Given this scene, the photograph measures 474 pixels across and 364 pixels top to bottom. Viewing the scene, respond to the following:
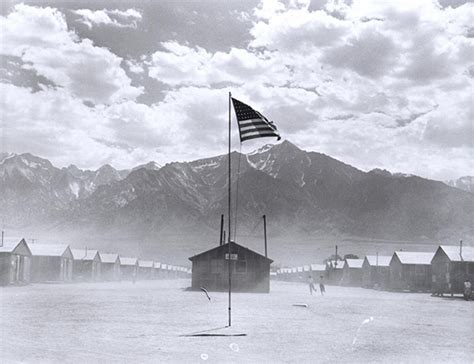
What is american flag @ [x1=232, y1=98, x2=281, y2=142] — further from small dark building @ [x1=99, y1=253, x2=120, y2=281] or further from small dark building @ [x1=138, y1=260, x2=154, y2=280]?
small dark building @ [x1=138, y1=260, x2=154, y2=280]

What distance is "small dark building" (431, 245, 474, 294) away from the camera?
242ft

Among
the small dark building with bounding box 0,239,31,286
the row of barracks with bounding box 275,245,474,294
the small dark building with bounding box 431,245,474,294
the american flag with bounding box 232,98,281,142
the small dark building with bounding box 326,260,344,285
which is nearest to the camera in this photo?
the american flag with bounding box 232,98,281,142

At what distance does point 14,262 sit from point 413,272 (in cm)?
5364

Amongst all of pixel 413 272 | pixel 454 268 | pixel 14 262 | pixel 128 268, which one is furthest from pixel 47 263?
pixel 454 268

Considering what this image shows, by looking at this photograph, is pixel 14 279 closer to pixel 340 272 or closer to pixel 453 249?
pixel 453 249

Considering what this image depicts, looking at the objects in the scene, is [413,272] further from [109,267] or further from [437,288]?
[109,267]

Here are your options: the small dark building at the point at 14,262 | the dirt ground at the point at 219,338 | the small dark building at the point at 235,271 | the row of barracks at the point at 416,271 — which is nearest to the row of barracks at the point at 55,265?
the small dark building at the point at 14,262

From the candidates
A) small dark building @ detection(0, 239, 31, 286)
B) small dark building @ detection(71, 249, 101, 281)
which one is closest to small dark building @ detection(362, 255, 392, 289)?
small dark building @ detection(71, 249, 101, 281)

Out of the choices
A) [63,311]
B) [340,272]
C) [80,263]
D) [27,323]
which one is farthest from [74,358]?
[340,272]

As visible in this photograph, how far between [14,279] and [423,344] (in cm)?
6121

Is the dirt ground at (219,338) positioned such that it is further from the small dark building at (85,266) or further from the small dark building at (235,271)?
the small dark building at (85,266)

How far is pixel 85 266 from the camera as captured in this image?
10469 cm

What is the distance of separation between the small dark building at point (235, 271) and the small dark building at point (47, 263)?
32835 millimetres

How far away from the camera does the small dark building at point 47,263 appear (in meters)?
89.2
